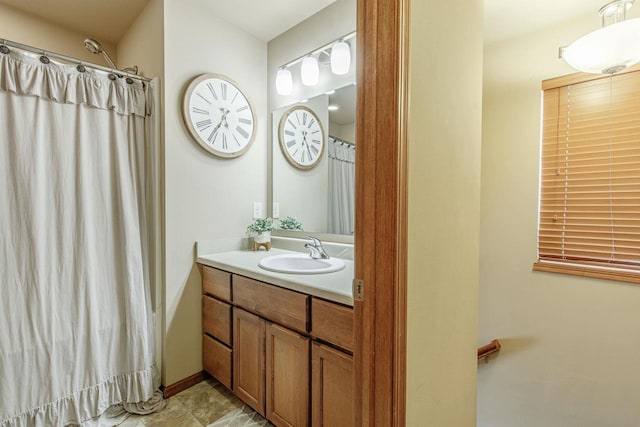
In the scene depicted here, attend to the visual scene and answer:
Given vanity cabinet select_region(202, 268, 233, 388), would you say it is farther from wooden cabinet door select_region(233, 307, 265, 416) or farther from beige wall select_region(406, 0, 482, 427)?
beige wall select_region(406, 0, 482, 427)

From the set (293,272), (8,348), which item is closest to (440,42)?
(293,272)

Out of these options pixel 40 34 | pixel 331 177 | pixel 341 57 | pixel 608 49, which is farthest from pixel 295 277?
pixel 40 34

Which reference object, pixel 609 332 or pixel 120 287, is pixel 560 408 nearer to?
pixel 609 332

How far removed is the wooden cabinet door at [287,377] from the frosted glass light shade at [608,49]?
5.70 feet

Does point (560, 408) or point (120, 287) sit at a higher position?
point (120, 287)

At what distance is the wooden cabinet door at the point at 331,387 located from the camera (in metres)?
1.12

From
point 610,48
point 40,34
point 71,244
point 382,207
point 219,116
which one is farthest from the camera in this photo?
point 40,34

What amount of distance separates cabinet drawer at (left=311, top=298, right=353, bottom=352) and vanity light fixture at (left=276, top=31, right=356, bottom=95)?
1.47m

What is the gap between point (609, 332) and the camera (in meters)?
1.54

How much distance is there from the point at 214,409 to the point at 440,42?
2.15 meters

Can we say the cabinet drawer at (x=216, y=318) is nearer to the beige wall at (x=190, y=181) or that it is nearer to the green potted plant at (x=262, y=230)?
the beige wall at (x=190, y=181)

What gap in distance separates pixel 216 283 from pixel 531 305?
2003 millimetres

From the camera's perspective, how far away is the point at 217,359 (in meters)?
1.78

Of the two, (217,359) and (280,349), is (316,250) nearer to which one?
(280,349)
